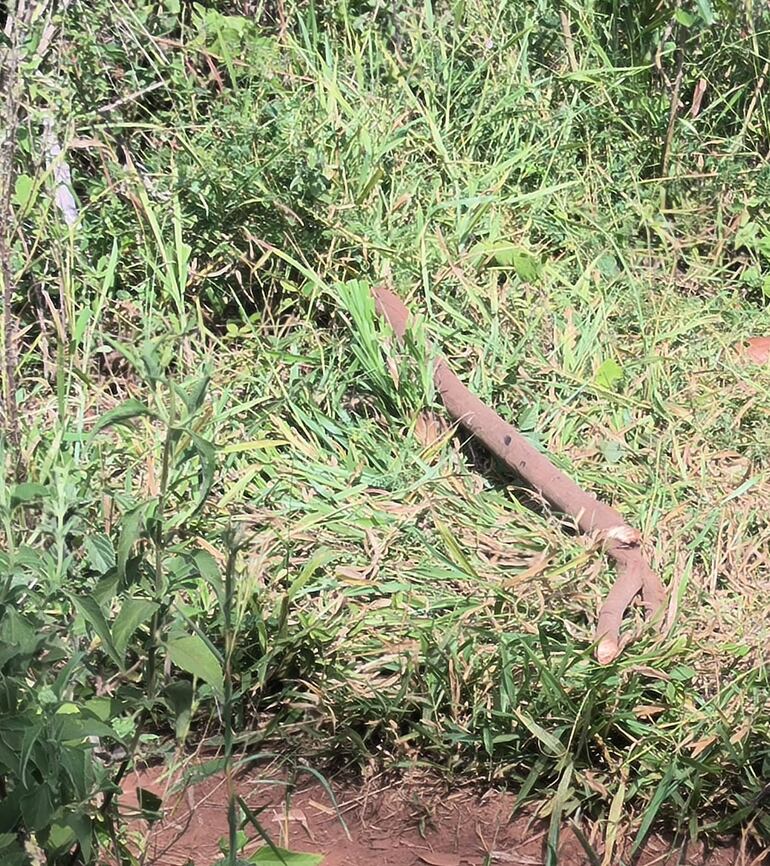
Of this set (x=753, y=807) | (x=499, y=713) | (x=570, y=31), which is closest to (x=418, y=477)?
(x=499, y=713)

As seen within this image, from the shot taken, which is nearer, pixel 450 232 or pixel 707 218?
pixel 450 232

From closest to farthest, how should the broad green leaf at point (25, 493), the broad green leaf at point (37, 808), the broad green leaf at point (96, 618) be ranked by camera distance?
the broad green leaf at point (37, 808) → the broad green leaf at point (96, 618) → the broad green leaf at point (25, 493)

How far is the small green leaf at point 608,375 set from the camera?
314 cm

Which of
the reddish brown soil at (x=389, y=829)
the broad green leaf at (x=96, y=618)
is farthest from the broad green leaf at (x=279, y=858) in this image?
the reddish brown soil at (x=389, y=829)

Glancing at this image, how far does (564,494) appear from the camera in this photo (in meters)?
2.70

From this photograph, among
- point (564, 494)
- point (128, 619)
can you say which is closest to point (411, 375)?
point (564, 494)

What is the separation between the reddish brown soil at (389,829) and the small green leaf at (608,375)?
1375 mm

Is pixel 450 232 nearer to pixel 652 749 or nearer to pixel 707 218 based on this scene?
pixel 707 218

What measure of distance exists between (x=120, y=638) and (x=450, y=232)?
2313 mm

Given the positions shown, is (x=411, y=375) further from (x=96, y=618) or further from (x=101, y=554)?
(x=96, y=618)

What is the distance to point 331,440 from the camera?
2.99 m

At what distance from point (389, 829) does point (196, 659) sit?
84cm

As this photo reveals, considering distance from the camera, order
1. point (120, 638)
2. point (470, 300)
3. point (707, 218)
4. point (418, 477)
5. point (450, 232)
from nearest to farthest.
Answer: point (120, 638) → point (418, 477) → point (470, 300) → point (450, 232) → point (707, 218)

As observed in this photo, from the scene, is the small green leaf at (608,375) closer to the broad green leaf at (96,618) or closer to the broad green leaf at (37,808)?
the broad green leaf at (96,618)
